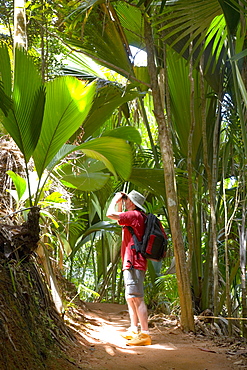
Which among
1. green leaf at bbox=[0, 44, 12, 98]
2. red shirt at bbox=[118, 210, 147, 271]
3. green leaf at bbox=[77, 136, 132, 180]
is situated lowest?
red shirt at bbox=[118, 210, 147, 271]

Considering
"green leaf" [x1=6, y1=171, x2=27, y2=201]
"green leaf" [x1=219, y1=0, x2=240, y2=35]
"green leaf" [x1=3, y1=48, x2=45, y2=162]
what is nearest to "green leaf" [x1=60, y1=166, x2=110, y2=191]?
"green leaf" [x1=6, y1=171, x2=27, y2=201]

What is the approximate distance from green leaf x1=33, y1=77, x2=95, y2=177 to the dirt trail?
4.70 ft

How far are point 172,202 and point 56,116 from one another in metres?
1.90

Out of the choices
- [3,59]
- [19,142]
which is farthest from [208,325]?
[3,59]

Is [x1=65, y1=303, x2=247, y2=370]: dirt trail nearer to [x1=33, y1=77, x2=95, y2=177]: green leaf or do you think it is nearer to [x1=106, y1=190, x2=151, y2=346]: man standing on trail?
[x1=106, y1=190, x2=151, y2=346]: man standing on trail

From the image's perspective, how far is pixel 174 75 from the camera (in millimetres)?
5672

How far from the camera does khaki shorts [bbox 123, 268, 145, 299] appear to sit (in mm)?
4176

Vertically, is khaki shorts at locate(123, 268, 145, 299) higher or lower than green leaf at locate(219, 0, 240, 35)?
lower

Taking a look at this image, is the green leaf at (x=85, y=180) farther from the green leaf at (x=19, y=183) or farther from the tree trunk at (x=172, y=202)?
the green leaf at (x=19, y=183)

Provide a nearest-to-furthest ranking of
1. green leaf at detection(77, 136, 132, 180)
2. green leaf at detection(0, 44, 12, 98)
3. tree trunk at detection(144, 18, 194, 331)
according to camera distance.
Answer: green leaf at detection(0, 44, 12, 98) → green leaf at detection(77, 136, 132, 180) → tree trunk at detection(144, 18, 194, 331)

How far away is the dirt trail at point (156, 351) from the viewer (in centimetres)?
326

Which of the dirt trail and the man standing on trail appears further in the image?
the man standing on trail

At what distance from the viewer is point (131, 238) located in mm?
4348

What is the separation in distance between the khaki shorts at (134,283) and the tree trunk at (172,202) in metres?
0.59
